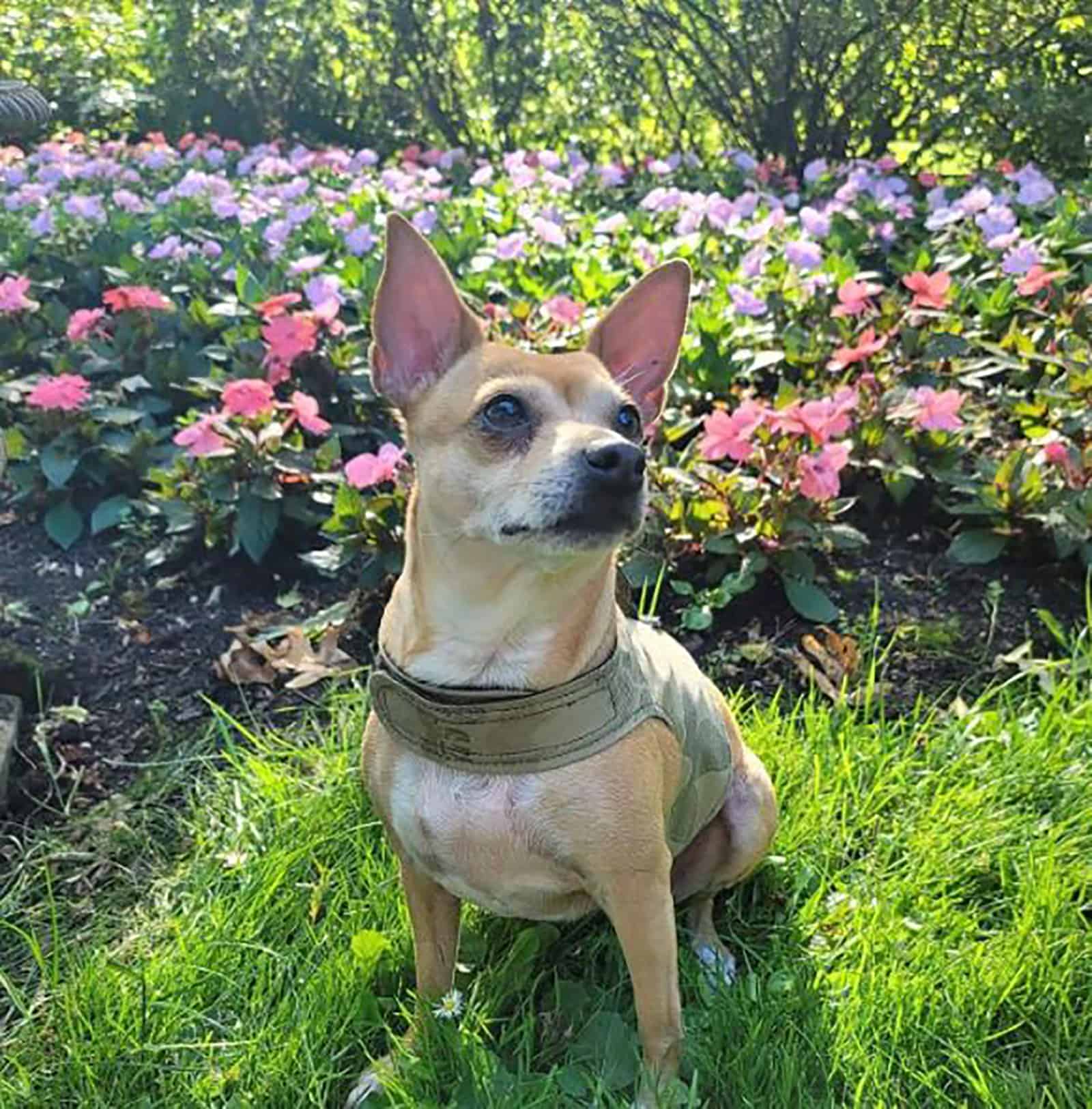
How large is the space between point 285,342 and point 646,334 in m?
1.91

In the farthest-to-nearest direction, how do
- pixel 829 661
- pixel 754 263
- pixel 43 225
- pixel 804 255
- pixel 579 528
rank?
pixel 43 225
pixel 754 263
pixel 804 255
pixel 829 661
pixel 579 528

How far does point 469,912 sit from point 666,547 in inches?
52.4

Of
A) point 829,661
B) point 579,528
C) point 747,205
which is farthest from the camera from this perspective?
point 747,205

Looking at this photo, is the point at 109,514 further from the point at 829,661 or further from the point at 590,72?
the point at 590,72

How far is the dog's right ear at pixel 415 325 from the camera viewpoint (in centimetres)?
217

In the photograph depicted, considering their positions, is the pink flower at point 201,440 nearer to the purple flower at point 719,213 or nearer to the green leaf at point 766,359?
the green leaf at point 766,359

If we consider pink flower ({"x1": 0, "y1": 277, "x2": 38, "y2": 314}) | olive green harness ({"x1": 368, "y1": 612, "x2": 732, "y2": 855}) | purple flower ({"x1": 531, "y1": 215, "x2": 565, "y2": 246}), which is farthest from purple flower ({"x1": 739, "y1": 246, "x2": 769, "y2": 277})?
olive green harness ({"x1": 368, "y1": 612, "x2": 732, "y2": 855})

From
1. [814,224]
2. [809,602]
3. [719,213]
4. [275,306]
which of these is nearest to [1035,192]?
[814,224]

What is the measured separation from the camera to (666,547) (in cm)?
365

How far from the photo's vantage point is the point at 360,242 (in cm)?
527

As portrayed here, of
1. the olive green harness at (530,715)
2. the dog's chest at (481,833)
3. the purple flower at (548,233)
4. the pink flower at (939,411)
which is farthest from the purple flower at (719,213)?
the dog's chest at (481,833)

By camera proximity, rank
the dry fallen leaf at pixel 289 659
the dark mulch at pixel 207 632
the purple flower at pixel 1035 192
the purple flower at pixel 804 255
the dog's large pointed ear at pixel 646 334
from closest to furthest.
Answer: the dog's large pointed ear at pixel 646 334 < the dark mulch at pixel 207 632 < the dry fallen leaf at pixel 289 659 < the purple flower at pixel 804 255 < the purple flower at pixel 1035 192

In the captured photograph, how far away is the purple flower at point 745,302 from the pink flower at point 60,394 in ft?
Result: 7.28

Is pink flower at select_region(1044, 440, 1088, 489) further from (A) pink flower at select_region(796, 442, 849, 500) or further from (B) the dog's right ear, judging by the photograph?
(B) the dog's right ear
